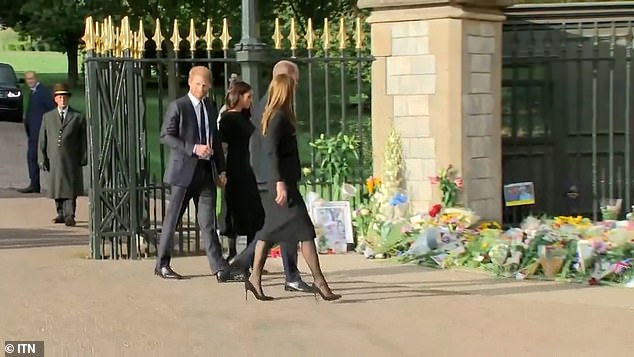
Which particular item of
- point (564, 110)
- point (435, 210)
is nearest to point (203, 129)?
point (435, 210)

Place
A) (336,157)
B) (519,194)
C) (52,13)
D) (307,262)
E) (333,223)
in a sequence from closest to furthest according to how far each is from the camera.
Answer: (307,262)
(333,223)
(336,157)
(519,194)
(52,13)

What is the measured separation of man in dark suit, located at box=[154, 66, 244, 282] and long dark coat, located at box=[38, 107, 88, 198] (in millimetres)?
3610

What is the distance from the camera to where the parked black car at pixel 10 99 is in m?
30.4

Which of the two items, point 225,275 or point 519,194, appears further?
point 519,194

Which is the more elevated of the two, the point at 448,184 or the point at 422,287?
the point at 448,184

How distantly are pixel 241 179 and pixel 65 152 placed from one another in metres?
4.06

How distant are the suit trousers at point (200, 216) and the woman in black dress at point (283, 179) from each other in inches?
40.8

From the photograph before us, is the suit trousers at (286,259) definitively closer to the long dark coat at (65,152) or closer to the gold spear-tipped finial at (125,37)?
the gold spear-tipped finial at (125,37)

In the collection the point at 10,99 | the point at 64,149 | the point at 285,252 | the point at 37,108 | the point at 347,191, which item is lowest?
the point at 285,252

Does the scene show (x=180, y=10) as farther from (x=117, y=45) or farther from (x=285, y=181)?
(x=285, y=181)

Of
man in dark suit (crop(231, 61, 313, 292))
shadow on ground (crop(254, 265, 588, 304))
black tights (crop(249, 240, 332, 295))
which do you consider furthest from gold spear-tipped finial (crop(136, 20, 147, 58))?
black tights (crop(249, 240, 332, 295))

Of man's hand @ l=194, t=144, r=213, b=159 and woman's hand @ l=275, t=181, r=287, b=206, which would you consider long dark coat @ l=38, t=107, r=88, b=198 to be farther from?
woman's hand @ l=275, t=181, r=287, b=206

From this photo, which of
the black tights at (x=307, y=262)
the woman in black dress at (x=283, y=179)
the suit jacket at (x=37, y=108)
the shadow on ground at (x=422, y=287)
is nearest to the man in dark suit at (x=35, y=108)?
the suit jacket at (x=37, y=108)

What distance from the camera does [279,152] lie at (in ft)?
24.1
